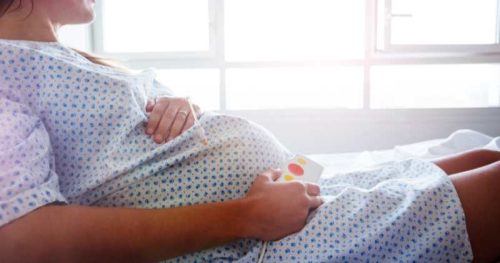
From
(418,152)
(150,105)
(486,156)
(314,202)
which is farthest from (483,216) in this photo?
(418,152)

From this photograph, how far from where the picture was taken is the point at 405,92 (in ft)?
9.37

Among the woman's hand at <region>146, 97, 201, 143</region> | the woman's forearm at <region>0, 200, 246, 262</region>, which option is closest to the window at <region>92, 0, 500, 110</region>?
the woman's hand at <region>146, 97, 201, 143</region>

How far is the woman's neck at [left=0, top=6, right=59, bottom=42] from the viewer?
0.95m

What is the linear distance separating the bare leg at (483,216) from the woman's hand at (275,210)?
0.86 feet

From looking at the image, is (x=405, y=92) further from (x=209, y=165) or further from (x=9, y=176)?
(x=9, y=176)

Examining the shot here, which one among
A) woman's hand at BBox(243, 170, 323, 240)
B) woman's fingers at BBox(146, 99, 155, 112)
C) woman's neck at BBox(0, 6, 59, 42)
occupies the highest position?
woman's neck at BBox(0, 6, 59, 42)

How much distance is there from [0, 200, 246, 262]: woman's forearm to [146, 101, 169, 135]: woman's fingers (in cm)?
20

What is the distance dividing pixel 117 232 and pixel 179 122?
29 centimetres

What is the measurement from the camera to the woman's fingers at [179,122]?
90cm

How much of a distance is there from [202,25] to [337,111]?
0.97 meters

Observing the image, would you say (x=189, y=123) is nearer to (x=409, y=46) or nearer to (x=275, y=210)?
(x=275, y=210)

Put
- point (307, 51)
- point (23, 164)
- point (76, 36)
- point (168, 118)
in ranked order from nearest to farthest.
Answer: point (23, 164) < point (168, 118) < point (76, 36) < point (307, 51)

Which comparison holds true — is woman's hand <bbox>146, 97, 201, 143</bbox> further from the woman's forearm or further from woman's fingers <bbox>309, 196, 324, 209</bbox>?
woman's fingers <bbox>309, 196, 324, 209</bbox>

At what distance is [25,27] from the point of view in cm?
96
